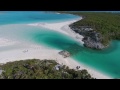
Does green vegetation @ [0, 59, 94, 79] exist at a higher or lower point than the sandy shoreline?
higher

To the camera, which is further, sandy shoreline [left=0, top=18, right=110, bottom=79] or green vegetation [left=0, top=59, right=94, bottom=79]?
sandy shoreline [left=0, top=18, right=110, bottom=79]

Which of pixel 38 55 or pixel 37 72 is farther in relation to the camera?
pixel 38 55

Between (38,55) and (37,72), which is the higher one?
(37,72)

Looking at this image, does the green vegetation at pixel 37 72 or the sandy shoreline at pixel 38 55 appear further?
the sandy shoreline at pixel 38 55

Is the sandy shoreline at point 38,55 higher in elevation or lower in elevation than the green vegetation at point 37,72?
lower

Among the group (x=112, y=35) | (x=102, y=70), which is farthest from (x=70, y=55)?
(x=112, y=35)
